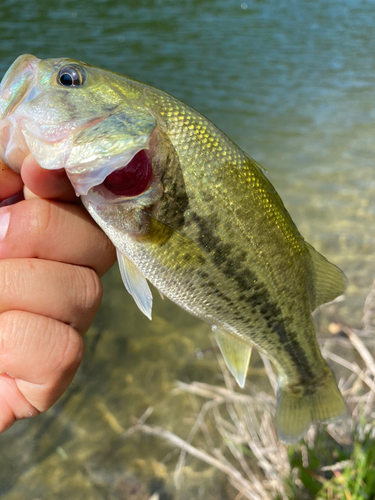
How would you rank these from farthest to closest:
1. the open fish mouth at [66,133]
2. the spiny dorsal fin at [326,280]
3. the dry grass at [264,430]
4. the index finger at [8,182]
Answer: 1. the dry grass at [264,430]
2. the spiny dorsal fin at [326,280]
3. the index finger at [8,182]
4. the open fish mouth at [66,133]

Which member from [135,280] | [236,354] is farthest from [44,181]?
[236,354]

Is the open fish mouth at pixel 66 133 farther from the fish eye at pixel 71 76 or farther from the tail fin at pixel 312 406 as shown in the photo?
the tail fin at pixel 312 406

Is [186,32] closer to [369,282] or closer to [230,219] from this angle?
[369,282]

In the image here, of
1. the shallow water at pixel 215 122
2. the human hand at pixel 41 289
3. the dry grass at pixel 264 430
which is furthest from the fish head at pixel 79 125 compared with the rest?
the shallow water at pixel 215 122

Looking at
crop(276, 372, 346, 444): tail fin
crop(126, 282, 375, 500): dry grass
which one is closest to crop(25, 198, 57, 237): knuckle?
crop(276, 372, 346, 444): tail fin

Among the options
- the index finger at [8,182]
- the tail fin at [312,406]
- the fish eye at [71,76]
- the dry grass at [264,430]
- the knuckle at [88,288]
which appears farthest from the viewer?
the dry grass at [264,430]

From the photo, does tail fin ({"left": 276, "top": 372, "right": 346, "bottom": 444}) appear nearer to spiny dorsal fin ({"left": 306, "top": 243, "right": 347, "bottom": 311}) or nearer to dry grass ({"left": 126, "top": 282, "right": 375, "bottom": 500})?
dry grass ({"left": 126, "top": 282, "right": 375, "bottom": 500})

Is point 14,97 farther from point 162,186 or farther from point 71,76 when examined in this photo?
point 162,186
